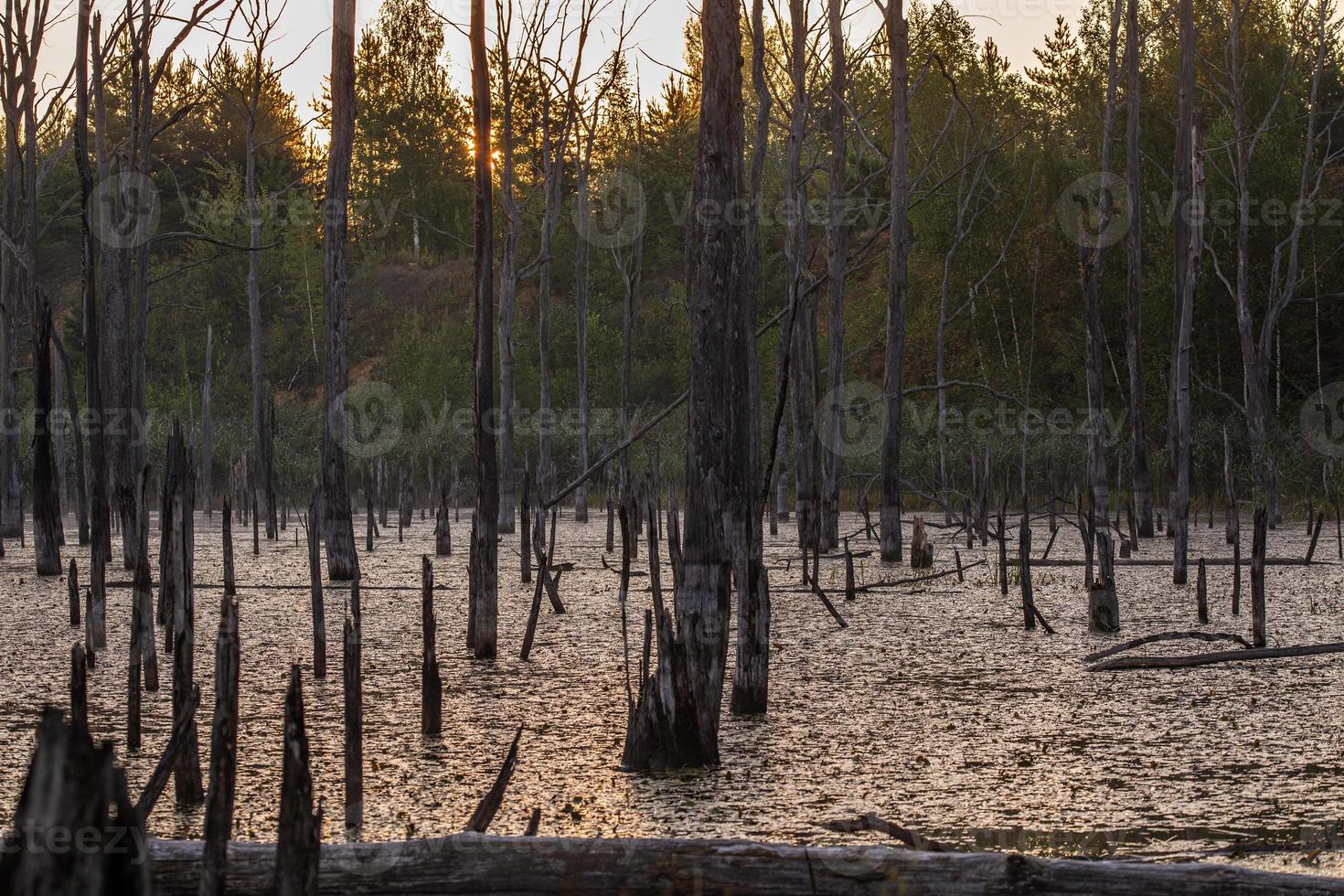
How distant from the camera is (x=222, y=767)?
9.37ft

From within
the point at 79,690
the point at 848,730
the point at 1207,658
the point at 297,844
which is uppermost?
the point at 79,690

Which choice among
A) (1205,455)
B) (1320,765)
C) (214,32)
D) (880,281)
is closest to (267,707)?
(1320,765)

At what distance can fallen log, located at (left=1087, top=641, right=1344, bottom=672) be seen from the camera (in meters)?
6.11

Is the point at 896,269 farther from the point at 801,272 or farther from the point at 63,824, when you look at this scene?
the point at 63,824

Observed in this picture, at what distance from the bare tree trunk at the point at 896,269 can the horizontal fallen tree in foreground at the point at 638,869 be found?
10.4 metres

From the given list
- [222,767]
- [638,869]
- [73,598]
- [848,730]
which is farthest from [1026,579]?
[222,767]

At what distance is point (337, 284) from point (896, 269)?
5.03 m

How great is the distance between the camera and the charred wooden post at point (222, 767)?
2.52 metres

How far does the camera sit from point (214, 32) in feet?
36.5

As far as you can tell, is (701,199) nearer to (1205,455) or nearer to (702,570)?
(702,570)

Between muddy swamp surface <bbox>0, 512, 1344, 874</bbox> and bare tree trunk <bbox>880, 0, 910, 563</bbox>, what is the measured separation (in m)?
3.35

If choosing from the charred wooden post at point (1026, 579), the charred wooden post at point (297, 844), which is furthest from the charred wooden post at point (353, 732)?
the charred wooden post at point (1026, 579)

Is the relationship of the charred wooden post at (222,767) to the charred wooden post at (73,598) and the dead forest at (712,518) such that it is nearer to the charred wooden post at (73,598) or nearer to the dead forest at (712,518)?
the dead forest at (712,518)

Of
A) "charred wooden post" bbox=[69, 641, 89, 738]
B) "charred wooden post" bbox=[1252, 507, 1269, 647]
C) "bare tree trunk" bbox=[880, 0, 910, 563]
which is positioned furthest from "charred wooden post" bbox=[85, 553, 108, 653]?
"bare tree trunk" bbox=[880, 0, 910, 563]
